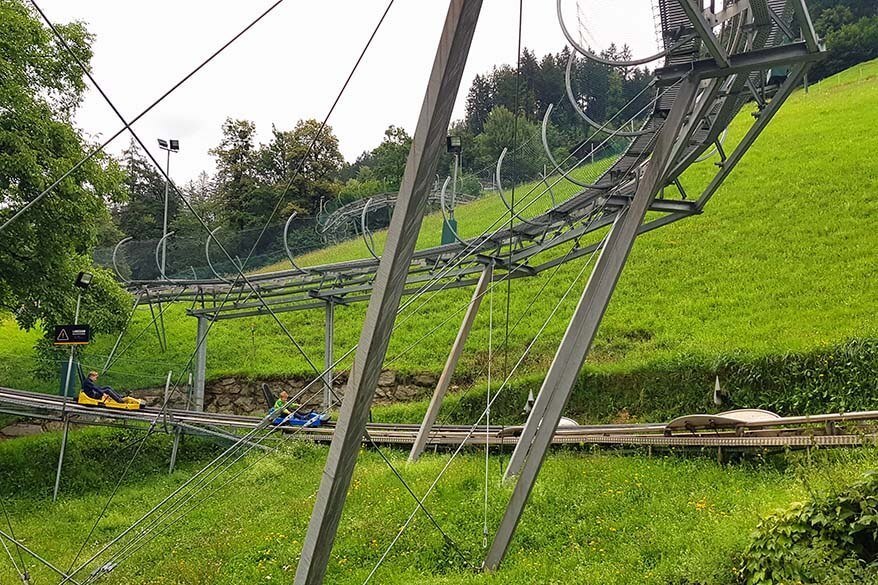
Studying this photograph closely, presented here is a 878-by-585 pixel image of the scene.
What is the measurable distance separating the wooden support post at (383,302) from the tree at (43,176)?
1375cm

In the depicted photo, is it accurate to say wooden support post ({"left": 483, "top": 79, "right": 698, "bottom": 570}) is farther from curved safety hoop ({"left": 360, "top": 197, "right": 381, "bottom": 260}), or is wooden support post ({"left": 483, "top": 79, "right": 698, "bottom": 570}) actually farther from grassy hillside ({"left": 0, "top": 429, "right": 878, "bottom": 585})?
curved safety hoop ({"left": 360, "top": 197, "right": 381, "bottom": 260})

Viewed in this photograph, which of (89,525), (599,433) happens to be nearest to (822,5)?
(599,433)

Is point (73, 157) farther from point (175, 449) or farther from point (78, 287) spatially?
point (175, 449)

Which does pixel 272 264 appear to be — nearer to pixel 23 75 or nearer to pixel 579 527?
pixel 23 75

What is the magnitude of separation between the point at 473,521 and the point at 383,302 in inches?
249

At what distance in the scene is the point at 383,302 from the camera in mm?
4543

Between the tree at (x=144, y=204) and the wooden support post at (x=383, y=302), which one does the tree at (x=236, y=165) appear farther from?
the wooden support post at (x=383, y=302)

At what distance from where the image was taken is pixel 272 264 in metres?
23.6

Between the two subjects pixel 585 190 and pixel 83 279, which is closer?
pixel 585 190

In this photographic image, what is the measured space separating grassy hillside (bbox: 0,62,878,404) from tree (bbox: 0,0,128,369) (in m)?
5.00

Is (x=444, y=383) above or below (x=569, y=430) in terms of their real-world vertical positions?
above

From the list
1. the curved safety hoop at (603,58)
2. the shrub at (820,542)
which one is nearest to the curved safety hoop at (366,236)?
the curved safety hoop at (603,58)

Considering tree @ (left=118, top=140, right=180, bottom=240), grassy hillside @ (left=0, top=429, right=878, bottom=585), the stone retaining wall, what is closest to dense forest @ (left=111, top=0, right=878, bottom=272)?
tree @ (left=118, top=140, right=180, bottom=240)

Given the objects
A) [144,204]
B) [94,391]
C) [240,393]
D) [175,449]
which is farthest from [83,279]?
[144,204]
